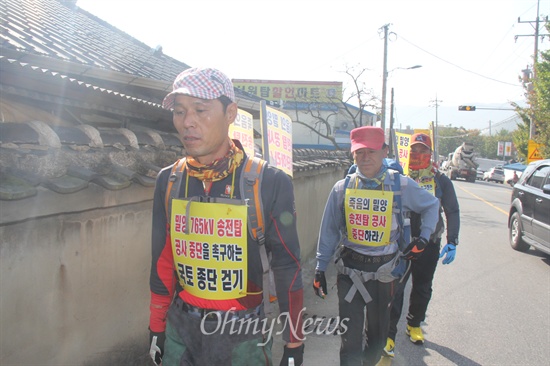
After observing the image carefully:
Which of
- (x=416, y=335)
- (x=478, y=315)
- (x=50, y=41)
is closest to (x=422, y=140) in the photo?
(x=416, y=335)

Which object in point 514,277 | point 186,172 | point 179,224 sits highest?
point 186,172

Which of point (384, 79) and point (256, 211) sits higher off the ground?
point (384, 79)

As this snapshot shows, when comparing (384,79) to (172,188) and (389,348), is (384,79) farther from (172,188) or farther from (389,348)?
(172,188)

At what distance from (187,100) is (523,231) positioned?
8750 millimetres

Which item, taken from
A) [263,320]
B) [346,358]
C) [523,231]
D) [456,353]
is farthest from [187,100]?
[523,231]

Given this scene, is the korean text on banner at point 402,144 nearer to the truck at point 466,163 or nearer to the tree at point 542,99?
the tree at point 542,99

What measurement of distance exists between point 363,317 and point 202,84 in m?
2.20

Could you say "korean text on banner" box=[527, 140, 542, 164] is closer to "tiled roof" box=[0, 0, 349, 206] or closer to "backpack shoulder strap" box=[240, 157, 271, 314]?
"tiled roof" box=[0, 0, 349, 206]

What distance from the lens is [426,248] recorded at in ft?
13.6

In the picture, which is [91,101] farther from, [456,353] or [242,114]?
[456,353]

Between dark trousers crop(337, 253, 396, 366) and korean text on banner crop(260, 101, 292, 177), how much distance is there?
60.2 inches

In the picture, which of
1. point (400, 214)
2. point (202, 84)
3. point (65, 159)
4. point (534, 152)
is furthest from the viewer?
point (534, 152)

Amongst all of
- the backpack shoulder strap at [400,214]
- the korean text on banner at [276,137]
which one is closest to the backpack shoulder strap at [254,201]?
the backpack shoulder strap at [400,214]

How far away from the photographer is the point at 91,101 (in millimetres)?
3879
